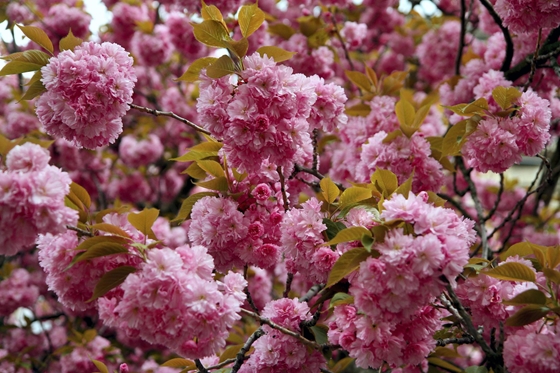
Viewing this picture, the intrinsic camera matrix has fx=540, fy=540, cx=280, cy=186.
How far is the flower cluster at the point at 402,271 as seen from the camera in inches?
53.4

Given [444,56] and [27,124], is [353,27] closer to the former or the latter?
[444,56]

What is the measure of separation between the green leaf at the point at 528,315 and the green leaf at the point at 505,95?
31.4 inches

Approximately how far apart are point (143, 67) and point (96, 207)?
1.42m

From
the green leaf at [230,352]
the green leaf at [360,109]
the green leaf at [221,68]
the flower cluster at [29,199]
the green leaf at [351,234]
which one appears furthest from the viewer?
the green leaf at [360,109]

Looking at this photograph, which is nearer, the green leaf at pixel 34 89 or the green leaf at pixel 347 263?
the green leaf at pixel 347 263

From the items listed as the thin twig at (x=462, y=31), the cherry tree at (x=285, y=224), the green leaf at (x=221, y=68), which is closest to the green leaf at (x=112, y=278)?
the cherry tree at (x=285, y=224)

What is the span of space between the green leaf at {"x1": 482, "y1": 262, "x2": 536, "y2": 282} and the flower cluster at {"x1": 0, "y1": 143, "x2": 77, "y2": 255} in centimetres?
118

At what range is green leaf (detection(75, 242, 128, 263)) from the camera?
1.46m

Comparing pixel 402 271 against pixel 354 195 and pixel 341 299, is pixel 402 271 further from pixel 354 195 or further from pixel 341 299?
pixel 354 195

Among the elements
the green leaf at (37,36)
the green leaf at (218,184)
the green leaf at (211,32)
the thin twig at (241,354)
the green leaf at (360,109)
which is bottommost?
the thin twig at (241,354)

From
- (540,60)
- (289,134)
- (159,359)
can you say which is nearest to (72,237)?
(289,134)

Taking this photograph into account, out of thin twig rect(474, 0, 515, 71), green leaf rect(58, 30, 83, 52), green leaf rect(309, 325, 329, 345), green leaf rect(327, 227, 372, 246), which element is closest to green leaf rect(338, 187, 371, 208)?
green leaf rect(327, 227, 372, 246)

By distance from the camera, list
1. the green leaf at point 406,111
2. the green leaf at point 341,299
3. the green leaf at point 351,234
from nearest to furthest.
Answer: the green leaf at point 351,234, the green leaf at point 341,299, the green leaf at point 406,111

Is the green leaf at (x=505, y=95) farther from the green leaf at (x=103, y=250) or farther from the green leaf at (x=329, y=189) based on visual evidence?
the green leaf at (x=103, y=250)
